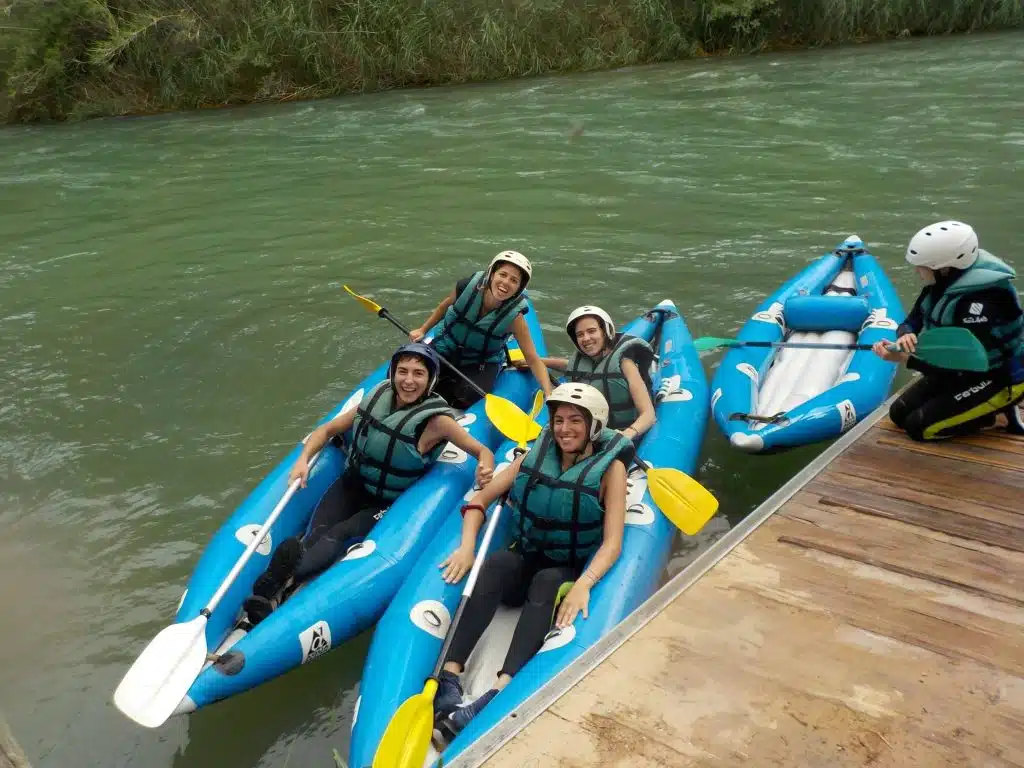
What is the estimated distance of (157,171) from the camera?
10875mm

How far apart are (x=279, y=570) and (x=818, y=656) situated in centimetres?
196

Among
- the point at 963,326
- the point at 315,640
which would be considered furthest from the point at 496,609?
the point at 963,326

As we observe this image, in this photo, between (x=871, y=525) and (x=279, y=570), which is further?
(x=279, y=570)

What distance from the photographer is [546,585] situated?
3.04 m

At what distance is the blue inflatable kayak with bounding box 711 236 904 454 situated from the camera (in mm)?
4148

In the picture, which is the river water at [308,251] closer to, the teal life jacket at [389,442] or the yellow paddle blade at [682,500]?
the yellow paddle blade at [682,500]

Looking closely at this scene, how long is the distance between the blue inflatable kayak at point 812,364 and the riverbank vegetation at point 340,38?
35.7 ft

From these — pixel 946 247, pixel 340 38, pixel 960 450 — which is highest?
pixel 340 38

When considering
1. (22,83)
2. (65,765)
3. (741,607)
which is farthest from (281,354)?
(22,83)

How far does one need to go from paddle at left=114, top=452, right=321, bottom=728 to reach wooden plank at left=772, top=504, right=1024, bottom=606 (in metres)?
1.93

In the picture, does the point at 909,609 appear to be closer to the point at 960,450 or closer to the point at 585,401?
the point at 585,401

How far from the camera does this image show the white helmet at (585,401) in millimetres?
3116

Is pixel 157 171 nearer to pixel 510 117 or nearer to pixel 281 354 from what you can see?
pixel 510 117

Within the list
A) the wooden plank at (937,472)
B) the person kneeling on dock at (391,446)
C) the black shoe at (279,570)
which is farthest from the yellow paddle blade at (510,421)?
the wooden plank at (937,472)
